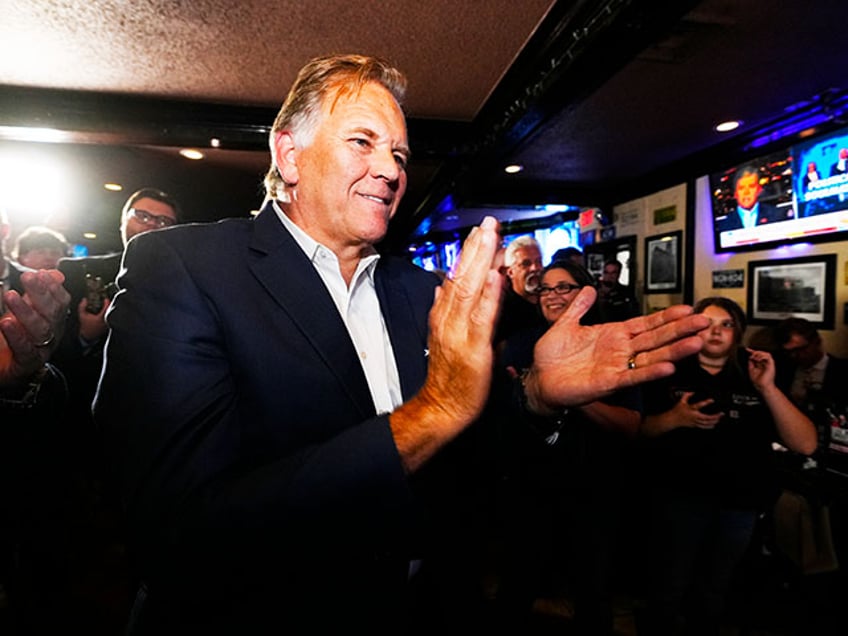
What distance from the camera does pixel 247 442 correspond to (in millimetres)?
1025

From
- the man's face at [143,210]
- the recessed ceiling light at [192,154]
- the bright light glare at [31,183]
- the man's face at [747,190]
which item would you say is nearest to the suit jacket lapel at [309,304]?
the man's face at [143,210]

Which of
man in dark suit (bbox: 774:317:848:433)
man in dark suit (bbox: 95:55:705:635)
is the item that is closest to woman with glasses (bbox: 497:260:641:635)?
man in dark suit (bbox: 95:55:705:635)

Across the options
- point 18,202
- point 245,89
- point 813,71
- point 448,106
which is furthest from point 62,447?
point 813,71

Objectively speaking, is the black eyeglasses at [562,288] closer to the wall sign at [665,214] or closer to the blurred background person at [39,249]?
the blurred background person at [39,249]

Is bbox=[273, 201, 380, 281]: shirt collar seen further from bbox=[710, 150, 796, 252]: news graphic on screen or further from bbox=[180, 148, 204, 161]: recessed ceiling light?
bbox=[710, 150, 796, 252]: news graphic on screen

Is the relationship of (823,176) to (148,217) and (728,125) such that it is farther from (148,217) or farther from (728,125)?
(148,217)

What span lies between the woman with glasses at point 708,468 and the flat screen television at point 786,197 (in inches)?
96.5

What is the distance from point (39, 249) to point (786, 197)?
5.86m

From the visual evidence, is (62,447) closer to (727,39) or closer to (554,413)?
(554,413)

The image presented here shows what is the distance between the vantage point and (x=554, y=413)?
1.31 metres

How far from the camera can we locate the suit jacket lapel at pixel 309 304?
1049 millimetres

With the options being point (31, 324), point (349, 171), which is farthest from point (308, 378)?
point (31, 324)

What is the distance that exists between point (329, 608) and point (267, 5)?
300 centimetres

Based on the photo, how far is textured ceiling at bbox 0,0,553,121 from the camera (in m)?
2.81
